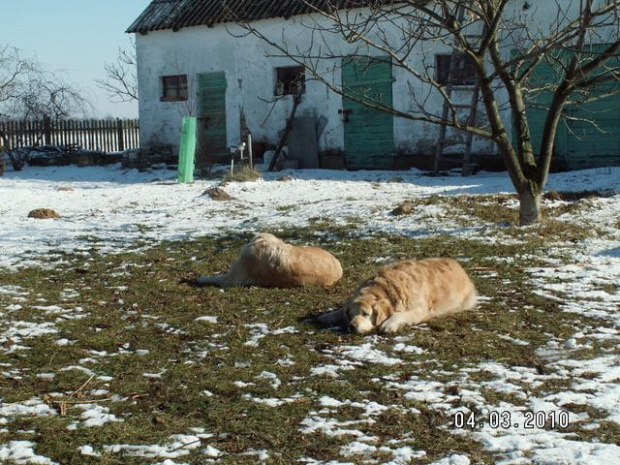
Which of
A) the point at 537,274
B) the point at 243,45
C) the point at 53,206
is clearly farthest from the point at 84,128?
the point at 537,274

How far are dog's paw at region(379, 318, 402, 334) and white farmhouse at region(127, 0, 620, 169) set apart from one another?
12.4 meters

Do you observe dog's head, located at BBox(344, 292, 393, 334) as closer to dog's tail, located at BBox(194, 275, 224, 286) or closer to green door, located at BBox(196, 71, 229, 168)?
dog's tail, located at BBox(194, 275, 224, 286)

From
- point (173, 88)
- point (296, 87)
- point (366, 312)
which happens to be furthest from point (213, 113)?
point (366, 312)

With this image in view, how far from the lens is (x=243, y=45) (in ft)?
70.0

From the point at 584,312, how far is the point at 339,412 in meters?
2.73

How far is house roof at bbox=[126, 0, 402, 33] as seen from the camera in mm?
20219

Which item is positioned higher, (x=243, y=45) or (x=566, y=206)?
(x=243, y=45)

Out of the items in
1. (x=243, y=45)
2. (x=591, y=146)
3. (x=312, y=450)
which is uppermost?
(x=243, y=45)

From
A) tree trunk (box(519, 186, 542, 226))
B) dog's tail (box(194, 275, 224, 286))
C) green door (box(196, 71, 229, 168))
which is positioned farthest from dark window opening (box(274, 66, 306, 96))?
dog's tail (box(194, 275, 224, 286))

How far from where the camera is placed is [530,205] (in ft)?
30.9

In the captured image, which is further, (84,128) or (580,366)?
(84,128)

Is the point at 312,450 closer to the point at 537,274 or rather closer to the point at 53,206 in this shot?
the point at 537,274

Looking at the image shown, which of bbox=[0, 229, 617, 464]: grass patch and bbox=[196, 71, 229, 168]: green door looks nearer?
bbox=[0, 229, 617, 464]: grass patch

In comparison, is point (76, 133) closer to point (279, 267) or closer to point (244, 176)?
point (244, 176)
